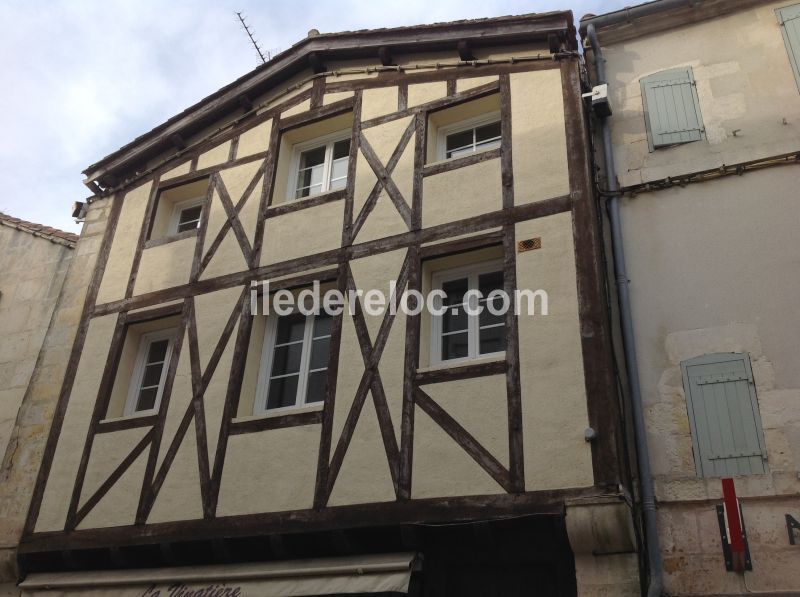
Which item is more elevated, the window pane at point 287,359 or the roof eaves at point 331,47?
the roof eaves at point 331,47

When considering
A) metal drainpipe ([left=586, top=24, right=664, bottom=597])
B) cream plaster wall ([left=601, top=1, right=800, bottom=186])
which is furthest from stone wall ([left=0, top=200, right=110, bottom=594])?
cream plaster wall ([left=601, top=1, right=800, bottom=186])

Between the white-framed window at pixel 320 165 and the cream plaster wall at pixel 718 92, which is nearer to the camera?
the cream plaster wall at pixel 718 92

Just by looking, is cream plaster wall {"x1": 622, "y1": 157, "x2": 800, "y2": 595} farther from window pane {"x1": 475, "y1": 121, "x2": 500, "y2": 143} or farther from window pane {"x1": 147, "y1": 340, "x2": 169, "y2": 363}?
window pane {"x1": 147, "y1": 340, "x2": 169, "y2": 363}

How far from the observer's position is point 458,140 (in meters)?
8.47

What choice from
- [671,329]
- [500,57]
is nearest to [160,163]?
[500,57]

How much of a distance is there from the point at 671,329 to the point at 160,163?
671 cm

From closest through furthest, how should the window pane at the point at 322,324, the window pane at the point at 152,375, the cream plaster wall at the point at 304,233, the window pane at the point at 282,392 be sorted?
the window pane at the point at 282,392
the window pane at the point at 322,324
the cream plaster wall at the point at 304,233
the window pane at the point at 152,375

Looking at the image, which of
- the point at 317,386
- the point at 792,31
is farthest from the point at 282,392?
the point at 792,31

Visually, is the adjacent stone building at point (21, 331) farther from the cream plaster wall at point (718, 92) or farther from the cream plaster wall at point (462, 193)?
the cream plaster wall at point (718, 92)

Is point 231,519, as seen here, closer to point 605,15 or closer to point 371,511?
point 371,511

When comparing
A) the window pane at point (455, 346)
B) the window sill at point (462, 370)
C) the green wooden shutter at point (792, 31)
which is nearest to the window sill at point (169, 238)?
the window pane at point (455, 346)

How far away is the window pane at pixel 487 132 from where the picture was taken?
8.25 meters

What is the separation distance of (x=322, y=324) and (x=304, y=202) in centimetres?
143

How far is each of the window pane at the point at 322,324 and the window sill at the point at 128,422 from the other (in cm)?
182
